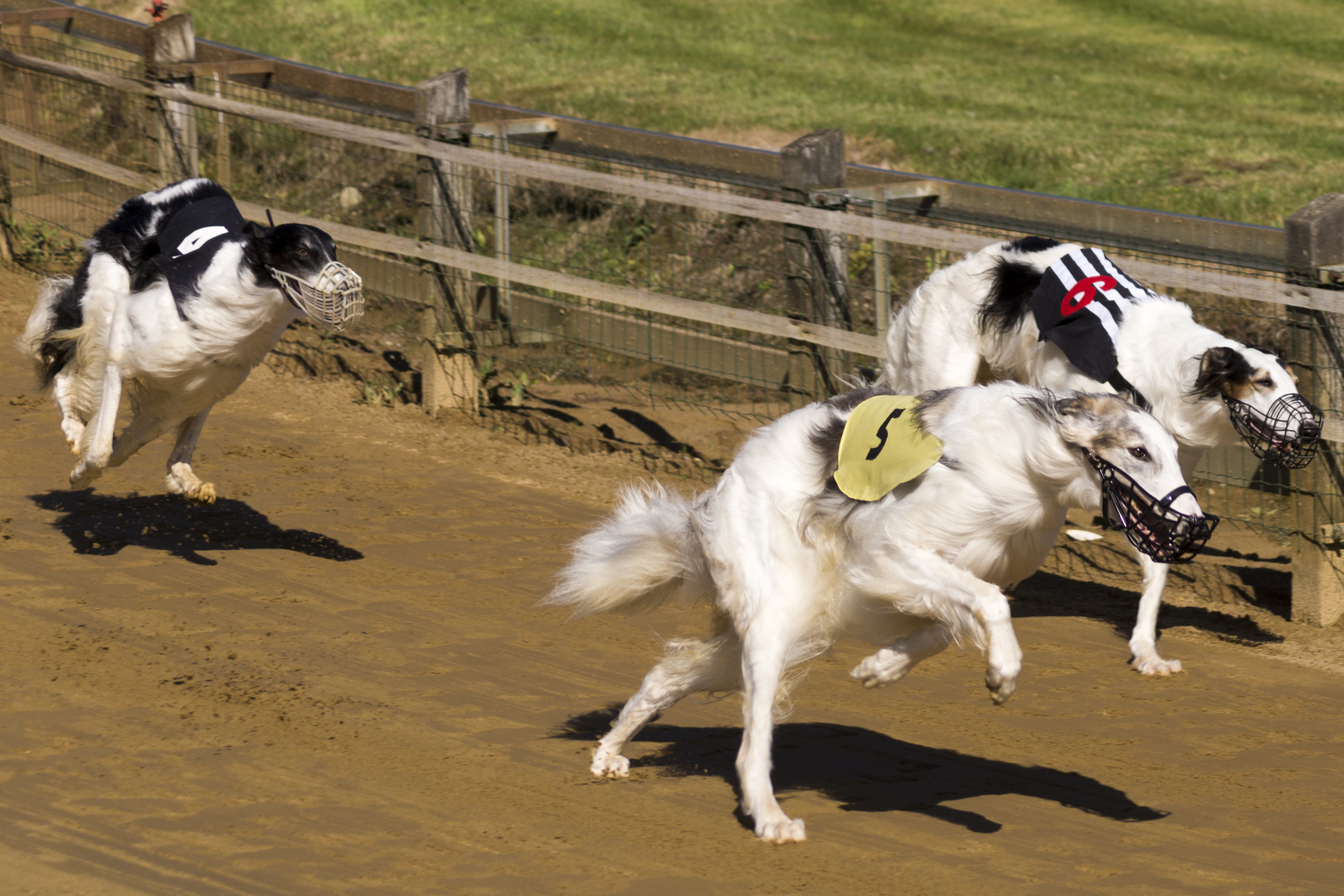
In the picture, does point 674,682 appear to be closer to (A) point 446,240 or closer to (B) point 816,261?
(B) point 816,261

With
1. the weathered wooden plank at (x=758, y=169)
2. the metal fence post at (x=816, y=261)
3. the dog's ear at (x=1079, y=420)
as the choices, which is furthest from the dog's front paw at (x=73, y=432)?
the dog's ear at (x=1079, y=420)

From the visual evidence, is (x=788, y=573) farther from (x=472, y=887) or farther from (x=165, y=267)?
(x=165, y=267)

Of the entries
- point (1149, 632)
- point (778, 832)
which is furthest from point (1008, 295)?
point (778, 832)

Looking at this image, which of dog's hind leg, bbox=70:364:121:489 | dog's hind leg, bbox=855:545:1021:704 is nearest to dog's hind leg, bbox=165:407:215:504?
dog's hind leg, bbox=70:364:121:489

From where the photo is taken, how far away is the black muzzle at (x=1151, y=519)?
3.75 m

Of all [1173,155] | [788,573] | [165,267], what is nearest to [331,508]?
[165,267]

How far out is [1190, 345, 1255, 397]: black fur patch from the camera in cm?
591

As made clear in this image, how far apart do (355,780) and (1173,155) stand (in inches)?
464

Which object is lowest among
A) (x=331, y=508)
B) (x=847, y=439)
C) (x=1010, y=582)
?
(x=331, y=508)

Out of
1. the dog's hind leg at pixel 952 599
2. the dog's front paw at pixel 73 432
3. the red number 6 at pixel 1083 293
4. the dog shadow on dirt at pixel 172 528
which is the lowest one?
the dog shadow on dirt at pixel 172 528

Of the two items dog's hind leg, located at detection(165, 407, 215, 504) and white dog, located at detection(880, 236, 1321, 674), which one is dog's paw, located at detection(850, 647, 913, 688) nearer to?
white dog, located at detection(880, 236, 1321, 674)

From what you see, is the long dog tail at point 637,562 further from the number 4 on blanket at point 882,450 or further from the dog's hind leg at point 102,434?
the dog's hind leg at point 102,434

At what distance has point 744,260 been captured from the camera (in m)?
10.7

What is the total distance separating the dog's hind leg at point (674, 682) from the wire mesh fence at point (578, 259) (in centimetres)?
A: 267
